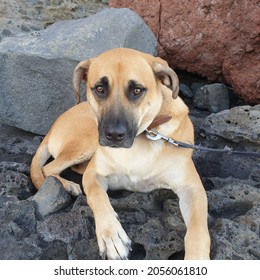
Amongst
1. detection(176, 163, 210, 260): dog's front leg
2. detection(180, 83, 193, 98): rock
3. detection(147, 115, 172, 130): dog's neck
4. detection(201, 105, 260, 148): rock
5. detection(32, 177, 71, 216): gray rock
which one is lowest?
detection(180, 83, 193, 98): rock

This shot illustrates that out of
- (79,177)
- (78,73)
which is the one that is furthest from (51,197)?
(78,73)

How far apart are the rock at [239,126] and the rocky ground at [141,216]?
0.04 ft

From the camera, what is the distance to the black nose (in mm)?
2891

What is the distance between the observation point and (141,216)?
10.8ft

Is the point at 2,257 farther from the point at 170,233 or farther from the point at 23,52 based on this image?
the point at 23,52

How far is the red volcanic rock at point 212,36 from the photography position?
5121 mm

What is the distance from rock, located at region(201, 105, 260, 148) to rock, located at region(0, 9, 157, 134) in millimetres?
1227

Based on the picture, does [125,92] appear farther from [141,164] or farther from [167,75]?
[141,164]

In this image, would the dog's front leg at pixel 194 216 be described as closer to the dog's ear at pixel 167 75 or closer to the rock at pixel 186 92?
the dog's ear at pixel 167 75

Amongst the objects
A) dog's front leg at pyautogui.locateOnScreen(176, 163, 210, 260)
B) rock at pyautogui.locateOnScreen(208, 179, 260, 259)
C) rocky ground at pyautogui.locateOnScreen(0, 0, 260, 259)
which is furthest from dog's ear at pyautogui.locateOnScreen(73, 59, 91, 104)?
rock at pyautogui.locateOnScreen(208, 179, 260, 259)

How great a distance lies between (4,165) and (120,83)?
1.57 m

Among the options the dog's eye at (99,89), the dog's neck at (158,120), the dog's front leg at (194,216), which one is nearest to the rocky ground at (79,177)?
the dog's front leg at (194,216)

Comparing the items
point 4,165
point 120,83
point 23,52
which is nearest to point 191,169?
point 120,83

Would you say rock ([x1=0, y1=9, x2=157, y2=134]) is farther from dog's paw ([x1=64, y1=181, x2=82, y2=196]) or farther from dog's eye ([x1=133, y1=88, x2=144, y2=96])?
dog's eye ([x1=133, y1=88, x2=144, y2=96])
